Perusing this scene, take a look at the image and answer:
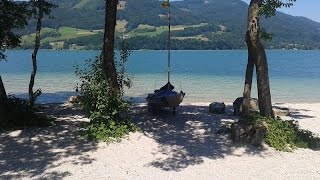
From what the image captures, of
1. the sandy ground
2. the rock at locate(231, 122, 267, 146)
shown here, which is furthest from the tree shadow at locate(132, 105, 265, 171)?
the rock at locate(231, 122, 267, 146)

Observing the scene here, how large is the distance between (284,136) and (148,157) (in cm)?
425

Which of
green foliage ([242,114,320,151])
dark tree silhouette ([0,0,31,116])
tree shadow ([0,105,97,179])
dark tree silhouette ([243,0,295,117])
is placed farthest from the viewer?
dark tree silhouette ([0,0,31,116])

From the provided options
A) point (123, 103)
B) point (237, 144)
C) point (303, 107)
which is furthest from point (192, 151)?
point (303, 107)

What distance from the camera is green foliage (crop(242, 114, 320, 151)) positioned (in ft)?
42.9

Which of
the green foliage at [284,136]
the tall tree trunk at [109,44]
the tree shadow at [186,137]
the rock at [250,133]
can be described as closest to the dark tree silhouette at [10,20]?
the tall tree trunk at [109,44]

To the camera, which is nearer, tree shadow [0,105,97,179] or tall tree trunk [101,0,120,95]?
tree shadow [0,105,97,179]

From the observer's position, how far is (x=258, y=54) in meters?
14.2

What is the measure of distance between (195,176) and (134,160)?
1.96 metres

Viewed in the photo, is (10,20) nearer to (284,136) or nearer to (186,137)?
(186,137)

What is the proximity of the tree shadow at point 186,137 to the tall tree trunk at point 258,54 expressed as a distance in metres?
1.72

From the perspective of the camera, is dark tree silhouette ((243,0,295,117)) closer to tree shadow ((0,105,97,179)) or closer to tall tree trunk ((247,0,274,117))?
tall tree trunk ((247,0,274,117))

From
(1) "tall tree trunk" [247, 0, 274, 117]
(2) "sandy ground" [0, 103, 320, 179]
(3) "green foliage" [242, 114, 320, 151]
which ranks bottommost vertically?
(2) "sandy ground" [0, 103, 320, 179]

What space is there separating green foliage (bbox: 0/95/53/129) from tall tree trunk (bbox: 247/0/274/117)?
7061 mm

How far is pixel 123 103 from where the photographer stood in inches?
562
